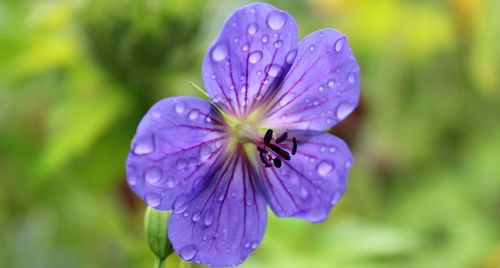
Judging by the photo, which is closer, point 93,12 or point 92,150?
point 93,12

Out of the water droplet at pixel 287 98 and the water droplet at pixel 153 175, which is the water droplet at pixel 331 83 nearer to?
the water droplet at pixel 287 98

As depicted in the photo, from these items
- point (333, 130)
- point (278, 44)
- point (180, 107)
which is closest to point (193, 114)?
point (180, 107)

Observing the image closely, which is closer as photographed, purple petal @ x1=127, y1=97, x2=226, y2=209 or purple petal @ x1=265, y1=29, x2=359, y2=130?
purple petal @ x1=127, y1=97, x2=226, y2=209

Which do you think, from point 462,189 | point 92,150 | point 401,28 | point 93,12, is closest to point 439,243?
point 462,189

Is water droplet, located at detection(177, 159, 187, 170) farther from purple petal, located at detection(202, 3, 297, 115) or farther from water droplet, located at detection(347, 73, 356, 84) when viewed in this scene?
water droplet, located at detection(347, 73, 356, 84)

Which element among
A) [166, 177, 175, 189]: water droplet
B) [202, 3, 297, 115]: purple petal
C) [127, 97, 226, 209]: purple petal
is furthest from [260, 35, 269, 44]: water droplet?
[166, 177, 175, 189]: water droplet

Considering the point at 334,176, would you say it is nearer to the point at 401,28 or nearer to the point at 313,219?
the point at 313,219

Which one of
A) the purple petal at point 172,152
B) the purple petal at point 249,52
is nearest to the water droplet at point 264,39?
the purple petal at point 249,52

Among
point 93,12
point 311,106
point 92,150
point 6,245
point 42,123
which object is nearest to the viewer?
point 311,106
